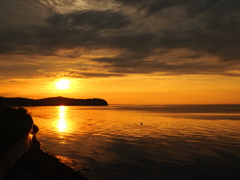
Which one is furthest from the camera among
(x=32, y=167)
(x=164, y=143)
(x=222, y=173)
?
(x=164, y=143)

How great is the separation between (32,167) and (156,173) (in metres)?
9.64

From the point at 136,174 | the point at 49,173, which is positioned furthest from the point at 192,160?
the point at 49,173

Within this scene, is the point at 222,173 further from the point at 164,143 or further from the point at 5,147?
the point at 5,147

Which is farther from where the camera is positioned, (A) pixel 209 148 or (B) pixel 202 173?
(A) pixel 209 148

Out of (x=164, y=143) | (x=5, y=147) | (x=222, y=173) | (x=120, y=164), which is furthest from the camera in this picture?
(x=164, y=143)

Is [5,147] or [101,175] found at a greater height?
[5,147]

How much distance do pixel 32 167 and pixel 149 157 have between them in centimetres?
1153

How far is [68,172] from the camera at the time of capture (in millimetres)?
17312

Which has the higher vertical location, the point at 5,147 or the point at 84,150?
the point at 5,147

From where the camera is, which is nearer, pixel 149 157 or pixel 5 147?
pixel 5 147

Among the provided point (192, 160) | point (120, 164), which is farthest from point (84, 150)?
point (192, 160)

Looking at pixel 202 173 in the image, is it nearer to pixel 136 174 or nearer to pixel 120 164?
pixel 136 174

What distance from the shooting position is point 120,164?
21031mm

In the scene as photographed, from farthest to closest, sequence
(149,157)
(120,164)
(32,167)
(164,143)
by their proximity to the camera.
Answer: (164,143)
(149,157)
(120,164)
(32,167)
